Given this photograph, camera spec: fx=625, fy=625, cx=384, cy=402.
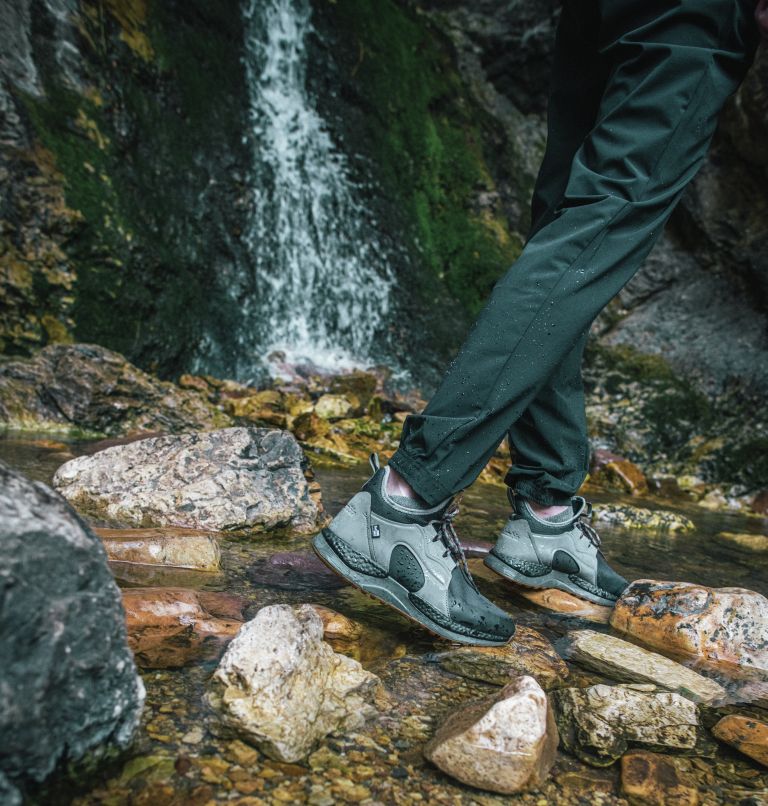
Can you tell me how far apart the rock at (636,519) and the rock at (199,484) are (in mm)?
2045

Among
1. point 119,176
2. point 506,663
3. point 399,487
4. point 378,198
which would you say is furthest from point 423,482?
point 378,198

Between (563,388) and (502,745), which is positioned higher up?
(563,388)

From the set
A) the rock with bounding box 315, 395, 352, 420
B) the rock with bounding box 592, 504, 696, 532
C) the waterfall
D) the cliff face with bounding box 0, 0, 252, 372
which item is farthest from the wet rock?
the waterfall

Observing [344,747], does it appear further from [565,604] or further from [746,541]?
[746,541]

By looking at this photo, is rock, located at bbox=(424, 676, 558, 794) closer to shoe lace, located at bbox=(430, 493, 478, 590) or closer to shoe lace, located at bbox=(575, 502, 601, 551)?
shoe lace, located at bbox=(430, 493, 478, 590)

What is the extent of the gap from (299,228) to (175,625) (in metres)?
7.41

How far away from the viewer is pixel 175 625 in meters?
1.28

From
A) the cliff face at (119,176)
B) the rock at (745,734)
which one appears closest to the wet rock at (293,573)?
the rock at (745,734)

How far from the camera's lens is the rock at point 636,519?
3627 mm

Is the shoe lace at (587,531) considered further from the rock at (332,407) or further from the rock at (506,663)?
the rock at (332,407)

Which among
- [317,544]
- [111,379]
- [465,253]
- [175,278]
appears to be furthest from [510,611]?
[465,253]

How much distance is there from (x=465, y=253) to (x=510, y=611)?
860 cm

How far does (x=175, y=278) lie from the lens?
648 centimetres

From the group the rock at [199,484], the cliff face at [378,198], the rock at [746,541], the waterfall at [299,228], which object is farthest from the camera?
the waterfall at [299,228]
